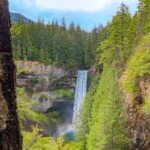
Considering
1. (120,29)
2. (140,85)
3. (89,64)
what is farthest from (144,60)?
(89,64)

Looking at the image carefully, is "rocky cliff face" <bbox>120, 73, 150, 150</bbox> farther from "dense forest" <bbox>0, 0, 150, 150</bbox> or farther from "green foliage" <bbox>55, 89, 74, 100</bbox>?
"green foliage" <bbox>55, 89, 74, 100</bbox>

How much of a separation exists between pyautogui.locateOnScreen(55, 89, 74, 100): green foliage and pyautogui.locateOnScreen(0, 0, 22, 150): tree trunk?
8627cm

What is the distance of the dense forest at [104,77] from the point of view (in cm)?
3341

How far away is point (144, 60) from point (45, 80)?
205ft

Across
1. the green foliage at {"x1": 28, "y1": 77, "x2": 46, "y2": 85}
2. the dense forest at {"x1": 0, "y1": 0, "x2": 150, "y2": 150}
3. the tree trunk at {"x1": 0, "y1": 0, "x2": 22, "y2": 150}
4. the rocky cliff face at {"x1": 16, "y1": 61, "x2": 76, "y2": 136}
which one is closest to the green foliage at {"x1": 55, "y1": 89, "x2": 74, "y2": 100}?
the rocky cliff face at {"x1": 16, "y1": 61, "x2": 76, "y2": 136}

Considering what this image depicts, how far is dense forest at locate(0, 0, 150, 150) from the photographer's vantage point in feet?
110

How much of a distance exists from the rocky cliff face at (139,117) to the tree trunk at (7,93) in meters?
31.1

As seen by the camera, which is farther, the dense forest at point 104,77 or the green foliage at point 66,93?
the green foliage at point 66,93

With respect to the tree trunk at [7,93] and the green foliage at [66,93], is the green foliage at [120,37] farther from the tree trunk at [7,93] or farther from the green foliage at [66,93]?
the tree trunk at [7,93]

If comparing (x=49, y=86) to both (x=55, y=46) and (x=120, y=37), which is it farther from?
(x=120, y=37)

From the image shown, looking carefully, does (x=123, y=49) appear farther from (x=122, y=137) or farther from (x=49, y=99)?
(x=49, y=99)

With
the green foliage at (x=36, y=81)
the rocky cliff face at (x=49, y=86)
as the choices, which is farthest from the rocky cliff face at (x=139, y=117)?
the green foliage at (x=36, y=81)

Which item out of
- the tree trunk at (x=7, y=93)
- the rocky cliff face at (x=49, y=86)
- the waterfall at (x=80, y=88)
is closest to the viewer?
the tree trunk at (x=7, y=93)

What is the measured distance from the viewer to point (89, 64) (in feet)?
327
